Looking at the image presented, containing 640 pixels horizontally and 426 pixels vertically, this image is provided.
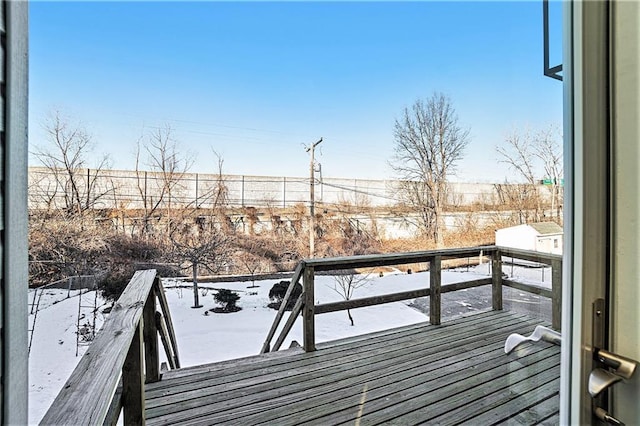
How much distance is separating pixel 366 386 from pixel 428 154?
314 centimetres

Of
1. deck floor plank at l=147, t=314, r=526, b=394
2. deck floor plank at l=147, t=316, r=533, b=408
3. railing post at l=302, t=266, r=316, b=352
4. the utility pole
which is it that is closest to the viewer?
deck floor plank at l=147, t=316, r=533, b=408

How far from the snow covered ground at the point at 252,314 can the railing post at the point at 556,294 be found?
0.23 ft

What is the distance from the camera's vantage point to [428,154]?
13.3 feet

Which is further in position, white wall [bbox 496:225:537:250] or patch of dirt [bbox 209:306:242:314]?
patch of dirt [bbox 209:306:242:314]

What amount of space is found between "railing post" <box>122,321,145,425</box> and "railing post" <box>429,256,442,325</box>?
2.29 meters

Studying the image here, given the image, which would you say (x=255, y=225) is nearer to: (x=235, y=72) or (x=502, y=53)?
(x=235, y=72)

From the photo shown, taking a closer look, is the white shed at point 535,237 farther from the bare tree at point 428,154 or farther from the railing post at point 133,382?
the bare tree at point 428,154

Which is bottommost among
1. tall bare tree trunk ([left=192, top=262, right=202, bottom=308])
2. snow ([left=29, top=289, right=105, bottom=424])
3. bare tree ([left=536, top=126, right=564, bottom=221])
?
tall bare tree trunk ([left=192, top=262, right=202, bottom=308])

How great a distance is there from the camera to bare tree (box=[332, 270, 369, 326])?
339cm

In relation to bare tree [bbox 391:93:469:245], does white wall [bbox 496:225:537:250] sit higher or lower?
lower

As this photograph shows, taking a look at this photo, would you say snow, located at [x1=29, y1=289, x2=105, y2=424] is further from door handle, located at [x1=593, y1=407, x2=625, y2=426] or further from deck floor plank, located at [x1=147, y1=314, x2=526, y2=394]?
door handle, located at [x1=593, y1=407, x2=625, y2=426]

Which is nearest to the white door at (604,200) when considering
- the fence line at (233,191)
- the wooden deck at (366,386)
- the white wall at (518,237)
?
the white wall at (518,237)

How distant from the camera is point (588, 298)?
0.45m

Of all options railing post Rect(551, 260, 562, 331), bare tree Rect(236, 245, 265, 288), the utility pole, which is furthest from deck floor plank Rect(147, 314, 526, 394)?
the utility pole
